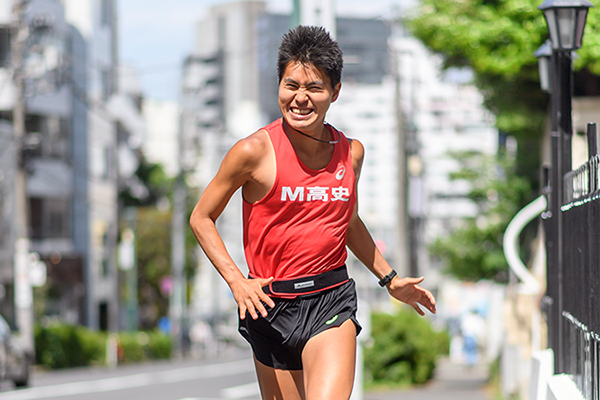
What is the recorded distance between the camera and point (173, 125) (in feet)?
334

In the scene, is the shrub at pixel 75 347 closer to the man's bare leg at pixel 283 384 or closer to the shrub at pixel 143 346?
the shrub at pixel 143 346

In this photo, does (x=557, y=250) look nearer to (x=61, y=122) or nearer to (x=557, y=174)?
(x=557, y=174)

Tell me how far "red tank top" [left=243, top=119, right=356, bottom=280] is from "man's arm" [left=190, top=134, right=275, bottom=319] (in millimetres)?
98

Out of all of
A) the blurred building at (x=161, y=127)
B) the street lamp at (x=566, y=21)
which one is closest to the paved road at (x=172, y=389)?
the street lamp at (x=566, y=21)

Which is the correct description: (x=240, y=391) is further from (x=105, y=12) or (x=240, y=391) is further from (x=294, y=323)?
(x=105, y=12)

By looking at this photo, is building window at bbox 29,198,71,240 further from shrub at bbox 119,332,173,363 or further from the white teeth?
the white teeth

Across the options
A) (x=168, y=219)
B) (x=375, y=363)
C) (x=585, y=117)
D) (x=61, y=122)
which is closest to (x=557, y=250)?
(x=585, y=117)

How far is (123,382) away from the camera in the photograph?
18484mm

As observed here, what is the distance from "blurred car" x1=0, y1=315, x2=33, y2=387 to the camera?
52.3 ft

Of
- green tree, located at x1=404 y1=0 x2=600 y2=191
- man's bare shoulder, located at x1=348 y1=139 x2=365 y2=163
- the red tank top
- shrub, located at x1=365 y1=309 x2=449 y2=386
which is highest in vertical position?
green tree, located at x1=404 y1=0 x2=600 y2=191

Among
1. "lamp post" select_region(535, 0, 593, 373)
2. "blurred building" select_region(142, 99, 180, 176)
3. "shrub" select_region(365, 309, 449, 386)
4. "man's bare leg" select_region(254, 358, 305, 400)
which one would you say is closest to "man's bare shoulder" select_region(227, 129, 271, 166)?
"man's bare leg" select_region(254, 358, 305, 400)

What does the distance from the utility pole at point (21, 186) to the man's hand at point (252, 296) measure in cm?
2124

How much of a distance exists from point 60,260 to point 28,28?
14895mm

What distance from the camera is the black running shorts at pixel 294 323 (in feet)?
12.4
